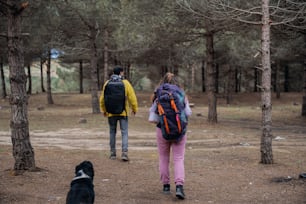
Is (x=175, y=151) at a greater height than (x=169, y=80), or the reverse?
(x=169, y=80)

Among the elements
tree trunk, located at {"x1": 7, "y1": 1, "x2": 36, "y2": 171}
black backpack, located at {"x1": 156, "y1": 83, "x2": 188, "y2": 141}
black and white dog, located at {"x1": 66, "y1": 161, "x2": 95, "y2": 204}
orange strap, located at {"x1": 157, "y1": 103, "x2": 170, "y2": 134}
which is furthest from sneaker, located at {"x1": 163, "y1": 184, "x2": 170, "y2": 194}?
tree trunk, located at {"x1": 7, "y1": 1, "x2": 36, "y2": 171}

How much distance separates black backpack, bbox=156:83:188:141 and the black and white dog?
1.10 meters

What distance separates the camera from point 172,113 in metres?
5.37

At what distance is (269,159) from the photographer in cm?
809

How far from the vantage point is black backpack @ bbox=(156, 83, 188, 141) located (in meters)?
5.35

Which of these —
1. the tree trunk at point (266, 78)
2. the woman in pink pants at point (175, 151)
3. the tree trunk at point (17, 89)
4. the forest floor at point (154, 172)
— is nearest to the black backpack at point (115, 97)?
the forest floor at point (154, 172)

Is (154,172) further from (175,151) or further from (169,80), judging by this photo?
(169,80)

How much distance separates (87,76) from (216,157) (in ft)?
137

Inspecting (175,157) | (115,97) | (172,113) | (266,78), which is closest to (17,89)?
(115,97)

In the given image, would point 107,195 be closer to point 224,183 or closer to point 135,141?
point 224,183

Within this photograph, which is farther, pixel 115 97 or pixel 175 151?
pixel 115 97

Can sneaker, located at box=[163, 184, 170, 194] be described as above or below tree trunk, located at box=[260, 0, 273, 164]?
below

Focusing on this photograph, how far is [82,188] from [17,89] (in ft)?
8.41

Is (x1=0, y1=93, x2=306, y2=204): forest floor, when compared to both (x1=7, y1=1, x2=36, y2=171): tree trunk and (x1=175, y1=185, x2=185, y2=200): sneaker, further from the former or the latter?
(x1=7, y1=1, x2=36, y2=171): tree trunk
